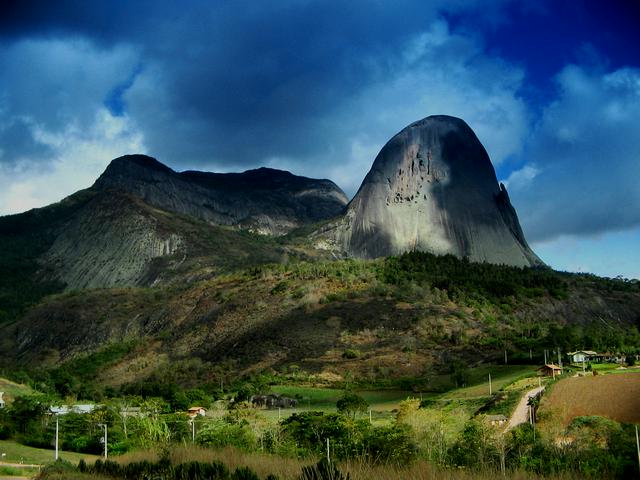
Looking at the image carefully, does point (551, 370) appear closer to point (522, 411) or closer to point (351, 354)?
point (522, 411)

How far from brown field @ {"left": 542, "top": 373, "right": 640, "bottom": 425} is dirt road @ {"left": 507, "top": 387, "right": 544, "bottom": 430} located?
152 cm

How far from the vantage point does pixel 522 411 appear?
57.6 meters

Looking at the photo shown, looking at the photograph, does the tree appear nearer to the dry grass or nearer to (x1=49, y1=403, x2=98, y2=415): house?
(x1=49, y1=403, x2=98, y2=415): house

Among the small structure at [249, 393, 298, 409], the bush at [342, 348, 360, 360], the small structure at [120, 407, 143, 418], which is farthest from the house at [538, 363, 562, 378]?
the small structure at [120, 407, 143, 418]

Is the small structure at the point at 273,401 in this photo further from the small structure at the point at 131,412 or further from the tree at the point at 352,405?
the tree at the point at 352,405

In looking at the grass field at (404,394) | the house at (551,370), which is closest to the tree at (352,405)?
the grass field at (404,394)

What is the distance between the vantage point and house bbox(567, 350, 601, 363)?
3752 inches

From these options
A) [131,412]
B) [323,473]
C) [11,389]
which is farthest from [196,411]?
[323,473]

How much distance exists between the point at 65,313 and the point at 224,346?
59263mm

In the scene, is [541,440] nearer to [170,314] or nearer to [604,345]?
[604,345]

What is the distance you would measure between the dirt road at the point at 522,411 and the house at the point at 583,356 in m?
30.9

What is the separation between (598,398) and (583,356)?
40.0 m

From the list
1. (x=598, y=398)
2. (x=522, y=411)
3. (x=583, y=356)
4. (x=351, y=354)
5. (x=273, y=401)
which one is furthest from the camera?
(x=351, y=354)

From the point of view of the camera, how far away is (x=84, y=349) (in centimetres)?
15100
